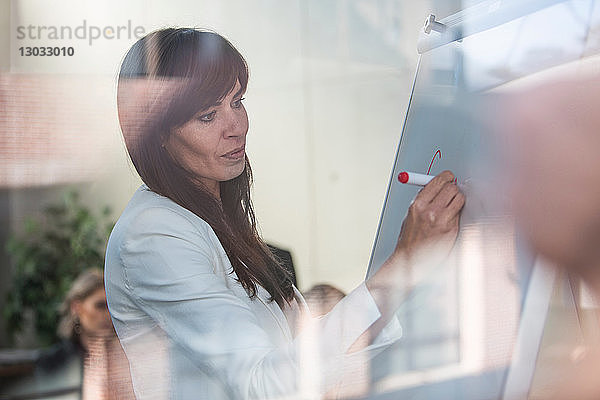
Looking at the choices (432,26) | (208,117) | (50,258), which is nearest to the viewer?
(50,258)

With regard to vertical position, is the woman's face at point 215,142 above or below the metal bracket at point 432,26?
below

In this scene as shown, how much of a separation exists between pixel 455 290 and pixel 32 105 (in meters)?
0.70

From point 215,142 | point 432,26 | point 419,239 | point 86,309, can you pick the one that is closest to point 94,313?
point 86,309

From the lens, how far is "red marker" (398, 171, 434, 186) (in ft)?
3.34

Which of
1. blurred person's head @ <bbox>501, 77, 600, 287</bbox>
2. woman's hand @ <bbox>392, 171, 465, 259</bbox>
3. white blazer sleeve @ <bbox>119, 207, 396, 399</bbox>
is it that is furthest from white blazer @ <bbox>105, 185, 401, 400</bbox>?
blurred person's head @ <bbox>501, 77, 600, 287</bbox>

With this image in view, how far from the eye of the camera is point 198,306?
0.89 m

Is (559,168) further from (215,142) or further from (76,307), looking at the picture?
(76,307)

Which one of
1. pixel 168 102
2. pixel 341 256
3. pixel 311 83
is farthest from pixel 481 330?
pixel 168 102

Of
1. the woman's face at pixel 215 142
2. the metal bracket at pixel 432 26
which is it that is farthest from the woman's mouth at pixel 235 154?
the metal bracket at pixel 432 26

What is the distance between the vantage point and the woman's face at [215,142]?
0.93 metres

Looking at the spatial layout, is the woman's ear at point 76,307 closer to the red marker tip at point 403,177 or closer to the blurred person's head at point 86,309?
the blurred person's head at point 86,309

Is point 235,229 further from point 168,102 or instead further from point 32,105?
point 32,105

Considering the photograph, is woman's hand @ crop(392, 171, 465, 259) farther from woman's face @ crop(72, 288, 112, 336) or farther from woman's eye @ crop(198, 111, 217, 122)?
woman's face @ crop(72, 288, 112, 336)

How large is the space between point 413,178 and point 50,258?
55 centimetres
